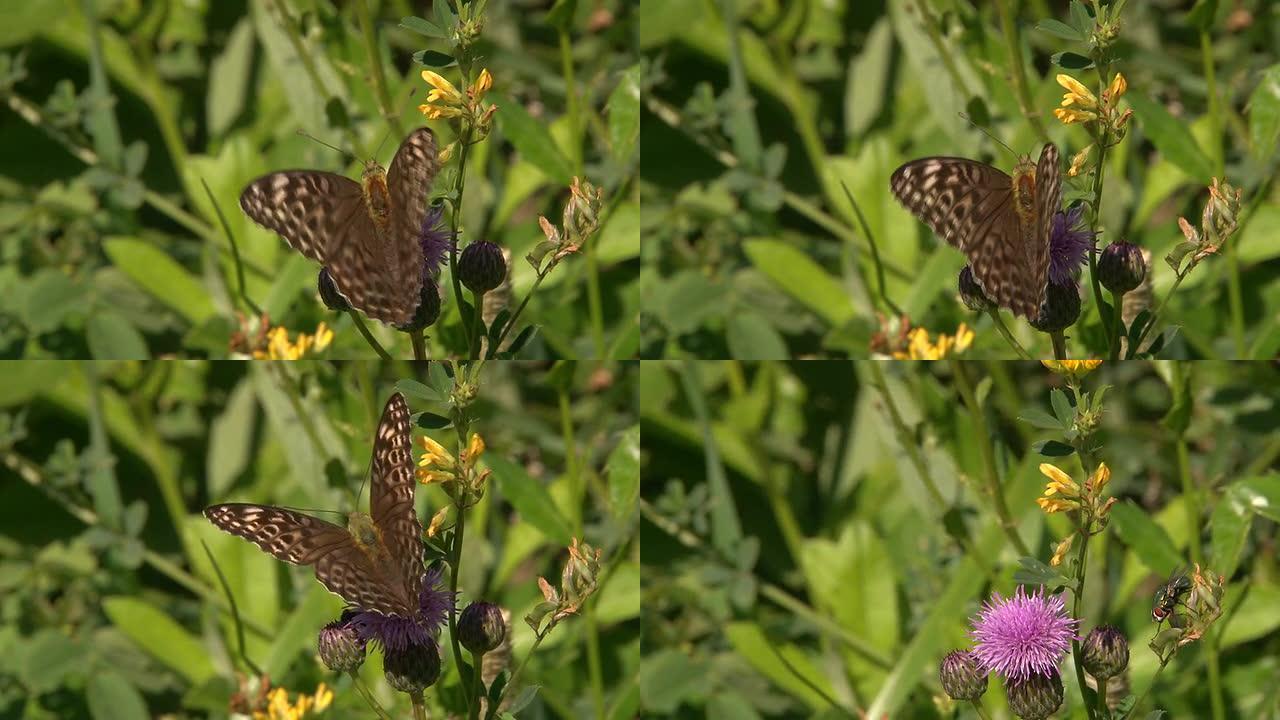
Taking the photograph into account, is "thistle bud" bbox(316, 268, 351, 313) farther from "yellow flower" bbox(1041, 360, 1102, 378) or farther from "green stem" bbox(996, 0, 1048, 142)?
"green stem" bbox(996, 0, 1048, 142)

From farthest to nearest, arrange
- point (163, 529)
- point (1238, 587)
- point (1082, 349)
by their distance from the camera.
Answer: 1. point (163, 529)
2. point (1238, 587)
3. point (1082, 349)

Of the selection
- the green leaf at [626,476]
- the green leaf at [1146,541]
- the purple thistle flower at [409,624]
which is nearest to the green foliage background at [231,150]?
the green leaf at [626,476]

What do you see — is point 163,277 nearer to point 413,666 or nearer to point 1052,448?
point 413,666

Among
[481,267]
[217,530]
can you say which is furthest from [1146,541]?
[217,530]

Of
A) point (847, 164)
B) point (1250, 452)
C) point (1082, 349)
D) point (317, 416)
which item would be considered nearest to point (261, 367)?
point (317, 416)

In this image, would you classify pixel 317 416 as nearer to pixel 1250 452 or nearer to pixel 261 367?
pixel 261 367

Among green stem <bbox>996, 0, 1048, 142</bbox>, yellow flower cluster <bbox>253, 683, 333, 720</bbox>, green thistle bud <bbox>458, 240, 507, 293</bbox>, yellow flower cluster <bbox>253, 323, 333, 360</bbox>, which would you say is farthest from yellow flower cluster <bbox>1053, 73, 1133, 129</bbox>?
yellow flower cluster <bbox>253, 683, 333, 720</bbox>
